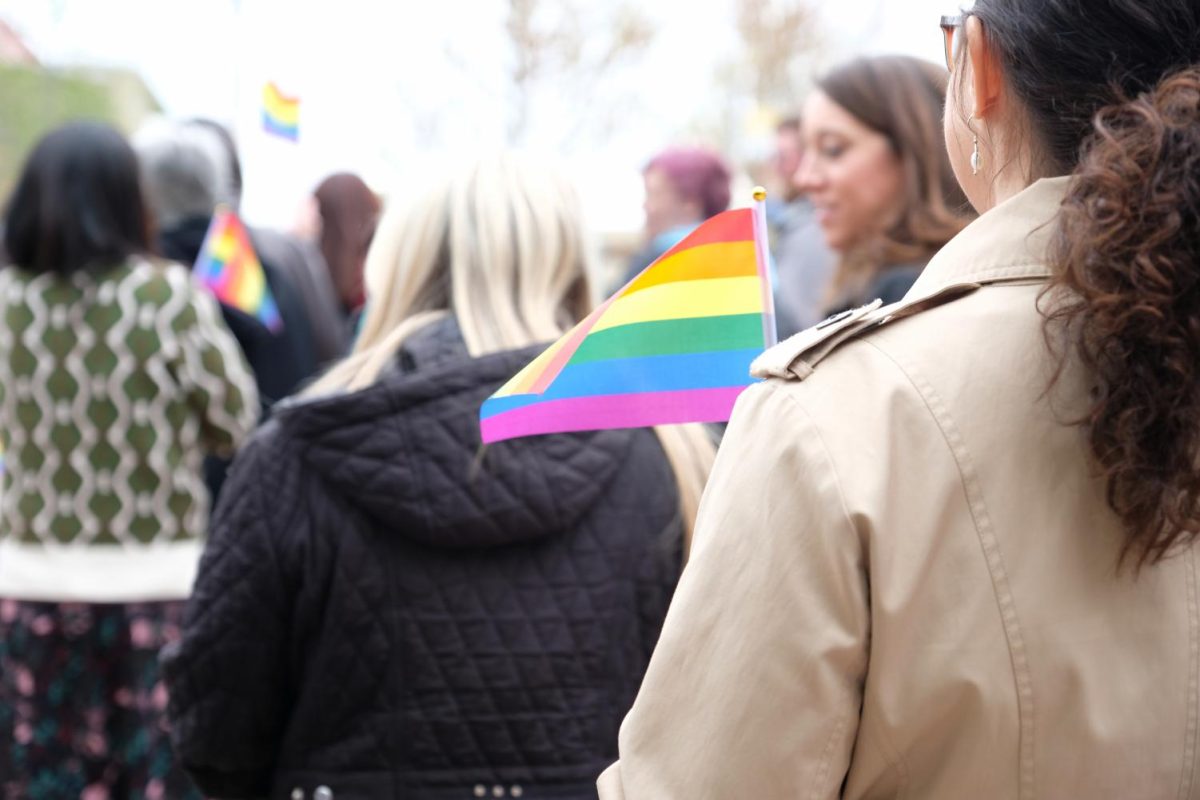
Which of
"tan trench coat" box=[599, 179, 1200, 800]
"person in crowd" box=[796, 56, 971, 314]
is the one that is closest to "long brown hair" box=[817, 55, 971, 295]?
"person in crowd" box=[796, 56, 971, 314]

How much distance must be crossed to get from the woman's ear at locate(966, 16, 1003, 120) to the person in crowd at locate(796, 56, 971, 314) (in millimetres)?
2218

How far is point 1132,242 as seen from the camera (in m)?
1.19

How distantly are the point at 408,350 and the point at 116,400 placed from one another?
1682 millimetres

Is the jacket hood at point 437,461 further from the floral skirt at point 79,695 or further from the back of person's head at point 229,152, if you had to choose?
the back of person's head at point 229,152

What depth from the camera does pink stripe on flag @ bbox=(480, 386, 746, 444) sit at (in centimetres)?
173

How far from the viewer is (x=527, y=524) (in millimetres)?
2389

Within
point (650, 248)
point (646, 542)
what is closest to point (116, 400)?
point (646, 542)

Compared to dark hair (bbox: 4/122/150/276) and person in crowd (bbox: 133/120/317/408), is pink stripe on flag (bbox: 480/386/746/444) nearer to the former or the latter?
dark hair (bbox: 4/122/150/276)

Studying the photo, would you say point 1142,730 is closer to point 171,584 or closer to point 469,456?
point 469,456

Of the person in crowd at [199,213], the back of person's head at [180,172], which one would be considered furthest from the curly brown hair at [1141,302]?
the back of person's head at [180,172]

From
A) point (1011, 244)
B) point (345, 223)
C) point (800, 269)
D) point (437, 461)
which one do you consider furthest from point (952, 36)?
point (345, 223)

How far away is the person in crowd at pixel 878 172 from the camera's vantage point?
3682 millimetres

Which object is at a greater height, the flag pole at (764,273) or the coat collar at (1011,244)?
the coat collar at (1011,244)

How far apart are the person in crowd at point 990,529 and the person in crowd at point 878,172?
2.30 metres
